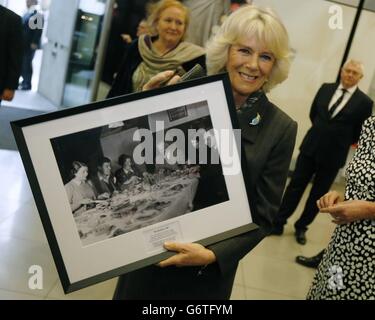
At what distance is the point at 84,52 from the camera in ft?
19.3

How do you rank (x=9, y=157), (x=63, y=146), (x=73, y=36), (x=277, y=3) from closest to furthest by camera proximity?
(x=63, y=146)
(x=9, y=157)
(x=277, y=3)
(x=73, y=36)

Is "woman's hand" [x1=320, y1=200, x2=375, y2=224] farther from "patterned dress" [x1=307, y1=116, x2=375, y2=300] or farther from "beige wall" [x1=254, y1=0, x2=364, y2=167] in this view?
"beige wall" [x1=254, y1=0, x2=364, y2=167]

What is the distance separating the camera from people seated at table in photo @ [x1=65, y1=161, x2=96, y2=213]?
868 millimetres

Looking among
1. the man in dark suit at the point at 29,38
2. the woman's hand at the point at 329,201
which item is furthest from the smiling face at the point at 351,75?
the man in dark suit at the point at 29,38

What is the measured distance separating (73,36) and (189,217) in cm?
564

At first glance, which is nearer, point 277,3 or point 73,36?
point 277,3

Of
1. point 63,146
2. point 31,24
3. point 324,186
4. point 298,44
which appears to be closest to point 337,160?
point 324,186

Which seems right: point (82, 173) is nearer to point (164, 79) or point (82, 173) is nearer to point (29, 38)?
point (164, 79)

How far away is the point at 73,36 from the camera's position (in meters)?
5.93

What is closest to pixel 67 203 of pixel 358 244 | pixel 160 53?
pixel 358 244

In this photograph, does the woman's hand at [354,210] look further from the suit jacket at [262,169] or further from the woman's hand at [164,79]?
the woman's hand at [164,79]

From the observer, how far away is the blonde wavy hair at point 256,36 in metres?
1.00

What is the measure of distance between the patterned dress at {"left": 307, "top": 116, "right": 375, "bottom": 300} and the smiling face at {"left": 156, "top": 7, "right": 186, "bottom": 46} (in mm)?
1192

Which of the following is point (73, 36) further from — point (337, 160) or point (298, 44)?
point (337, 160)
